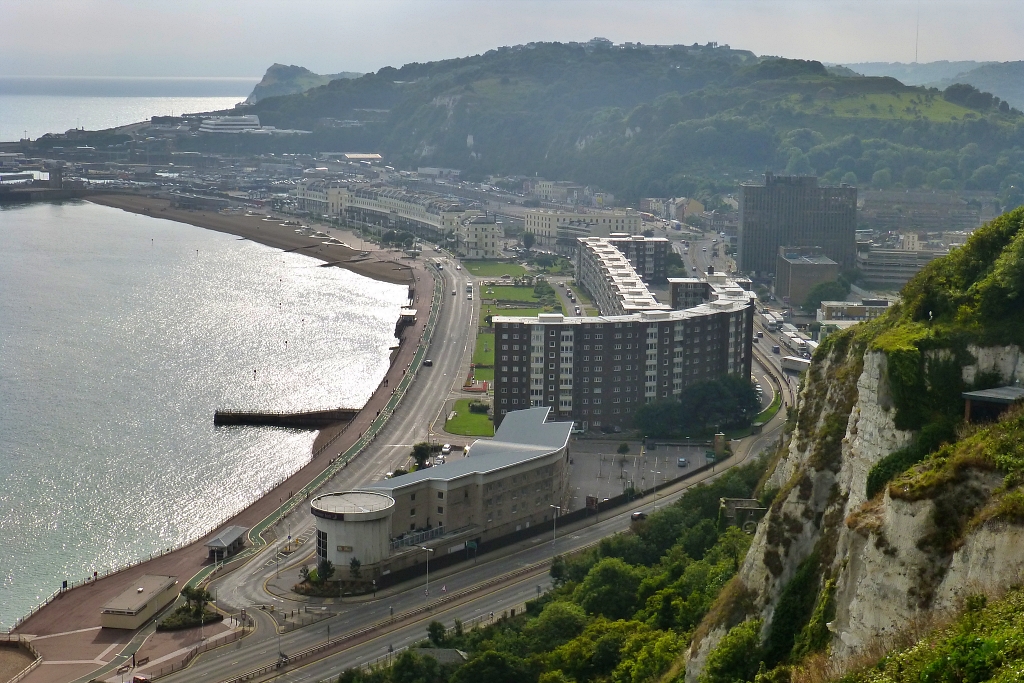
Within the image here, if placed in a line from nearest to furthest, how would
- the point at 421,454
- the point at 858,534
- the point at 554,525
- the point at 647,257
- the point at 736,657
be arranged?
the point at 858,534 < the point at 736,657 < the point at 554,525 < the point at 421,454 < the point at 647,257

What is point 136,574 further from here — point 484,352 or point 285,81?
point 285,81

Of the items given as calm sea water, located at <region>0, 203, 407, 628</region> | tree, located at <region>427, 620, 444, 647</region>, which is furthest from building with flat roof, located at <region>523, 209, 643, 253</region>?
tree, located at <region>427, 620, 444, 647</region>

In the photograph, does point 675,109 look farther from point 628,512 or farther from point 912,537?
point 912,537

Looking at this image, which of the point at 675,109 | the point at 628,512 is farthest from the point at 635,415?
the point at 675,109

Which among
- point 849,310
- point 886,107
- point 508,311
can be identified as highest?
point 886,107

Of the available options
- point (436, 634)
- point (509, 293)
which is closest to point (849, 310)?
point (509, 293)

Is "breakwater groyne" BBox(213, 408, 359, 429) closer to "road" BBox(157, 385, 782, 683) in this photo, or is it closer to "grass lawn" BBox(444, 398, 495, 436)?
"grass lawn" BBox(444, 398, 495, 436)
